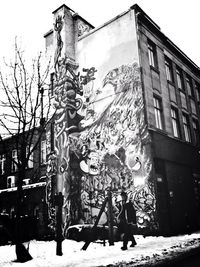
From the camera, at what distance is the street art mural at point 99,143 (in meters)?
14.2

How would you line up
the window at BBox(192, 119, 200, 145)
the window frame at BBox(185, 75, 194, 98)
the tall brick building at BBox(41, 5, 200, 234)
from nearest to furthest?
1. the tall brick building at BBox(41, 5, 200, 234)
2. the window at BBox(192, 119, 200, 145)
3. the window frame at BBox(185, 75, 194, 98)

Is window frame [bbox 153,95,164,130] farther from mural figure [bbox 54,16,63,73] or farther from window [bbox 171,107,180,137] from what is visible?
mural figure [bbox 54,16,63,73]

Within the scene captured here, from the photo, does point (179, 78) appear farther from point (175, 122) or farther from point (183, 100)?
point (175, 122)

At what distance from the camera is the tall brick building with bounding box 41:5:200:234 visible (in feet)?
47.4

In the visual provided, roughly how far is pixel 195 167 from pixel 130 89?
23.3 feet

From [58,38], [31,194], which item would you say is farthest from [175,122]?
[31,194]

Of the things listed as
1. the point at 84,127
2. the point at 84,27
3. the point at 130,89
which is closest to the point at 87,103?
the point at 84,127

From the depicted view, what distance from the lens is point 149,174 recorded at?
1378 centimetres

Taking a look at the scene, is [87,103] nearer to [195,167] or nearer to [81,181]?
[81,181]

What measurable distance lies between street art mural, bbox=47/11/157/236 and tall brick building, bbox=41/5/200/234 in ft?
0.17

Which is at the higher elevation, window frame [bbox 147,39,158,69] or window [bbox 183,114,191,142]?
window frame [bbox 147,39,158,69]

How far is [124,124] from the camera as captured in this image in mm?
15430

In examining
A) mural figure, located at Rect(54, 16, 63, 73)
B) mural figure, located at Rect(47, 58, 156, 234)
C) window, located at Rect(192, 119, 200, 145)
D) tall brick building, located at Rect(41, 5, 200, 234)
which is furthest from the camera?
window, located at Rect(192, 119, 200, 145)

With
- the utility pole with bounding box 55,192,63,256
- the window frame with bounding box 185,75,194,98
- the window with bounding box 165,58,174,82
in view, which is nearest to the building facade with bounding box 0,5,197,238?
the window with bounding box 165,58,174,82
